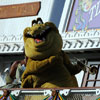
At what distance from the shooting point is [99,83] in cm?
1209

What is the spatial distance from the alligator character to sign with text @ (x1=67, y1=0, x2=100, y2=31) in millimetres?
4855

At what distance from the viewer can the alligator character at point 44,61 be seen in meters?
8.22

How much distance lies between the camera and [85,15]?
44.7 ft

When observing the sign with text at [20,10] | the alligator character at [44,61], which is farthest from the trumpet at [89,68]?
the sign with text at [20,10]

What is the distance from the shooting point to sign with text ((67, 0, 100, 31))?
13305 mm

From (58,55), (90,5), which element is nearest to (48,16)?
(90,5)

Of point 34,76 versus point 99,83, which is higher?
point 34,76

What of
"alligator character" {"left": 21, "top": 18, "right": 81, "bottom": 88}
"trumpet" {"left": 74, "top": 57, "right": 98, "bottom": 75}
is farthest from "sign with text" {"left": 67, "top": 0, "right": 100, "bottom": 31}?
"alligator character" {"left": 21, "top": 18, "right": 81, "bottom": 88}

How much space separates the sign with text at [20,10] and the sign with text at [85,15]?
1647 mm

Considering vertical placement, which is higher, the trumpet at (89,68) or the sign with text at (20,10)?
the trumpet at (89,68)

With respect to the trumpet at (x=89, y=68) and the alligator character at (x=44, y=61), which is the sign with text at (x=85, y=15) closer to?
the trumpet at (x=89, y=68)

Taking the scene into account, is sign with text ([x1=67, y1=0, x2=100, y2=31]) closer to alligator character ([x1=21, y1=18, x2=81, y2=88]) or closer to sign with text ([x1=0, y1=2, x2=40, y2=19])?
sign with text ([x1=0, y1=2, x2=40, y2=19])

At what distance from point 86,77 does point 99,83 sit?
0.45m

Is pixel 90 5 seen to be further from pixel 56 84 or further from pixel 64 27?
pixel 56 84
